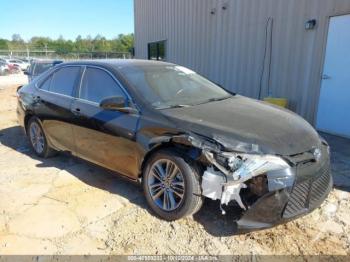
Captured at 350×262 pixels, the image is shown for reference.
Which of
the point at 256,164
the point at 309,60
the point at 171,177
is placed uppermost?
the point at 309,60

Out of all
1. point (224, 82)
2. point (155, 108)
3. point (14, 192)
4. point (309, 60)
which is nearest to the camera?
point (155, 108)

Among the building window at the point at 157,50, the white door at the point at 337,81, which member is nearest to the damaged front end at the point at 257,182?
the white door at the point at 337,81

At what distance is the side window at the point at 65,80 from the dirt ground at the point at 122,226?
122 cm

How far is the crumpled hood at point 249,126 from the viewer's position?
278cm

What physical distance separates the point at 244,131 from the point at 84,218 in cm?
186

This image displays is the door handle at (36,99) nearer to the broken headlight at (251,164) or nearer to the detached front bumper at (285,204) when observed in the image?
the broken headlight at (251,164)

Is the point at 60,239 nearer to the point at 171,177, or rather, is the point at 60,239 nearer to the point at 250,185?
the point at 171,177

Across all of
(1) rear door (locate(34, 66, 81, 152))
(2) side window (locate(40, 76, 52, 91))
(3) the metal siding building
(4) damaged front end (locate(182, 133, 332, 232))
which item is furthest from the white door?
(2) side window (locate(40, 76, 52, 91))

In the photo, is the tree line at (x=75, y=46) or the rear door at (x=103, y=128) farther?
the tree line at (x=75, y=46)

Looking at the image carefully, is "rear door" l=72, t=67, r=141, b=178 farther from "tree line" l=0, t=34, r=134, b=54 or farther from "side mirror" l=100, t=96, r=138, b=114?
"tree line" l=0, t=34, r=134, b=54

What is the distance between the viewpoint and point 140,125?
10.9 feet

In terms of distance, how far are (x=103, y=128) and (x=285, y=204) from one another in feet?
6.94

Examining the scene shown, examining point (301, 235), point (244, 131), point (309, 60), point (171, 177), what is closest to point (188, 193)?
point (171, 177)

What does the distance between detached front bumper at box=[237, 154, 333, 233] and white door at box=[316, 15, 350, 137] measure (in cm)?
371
